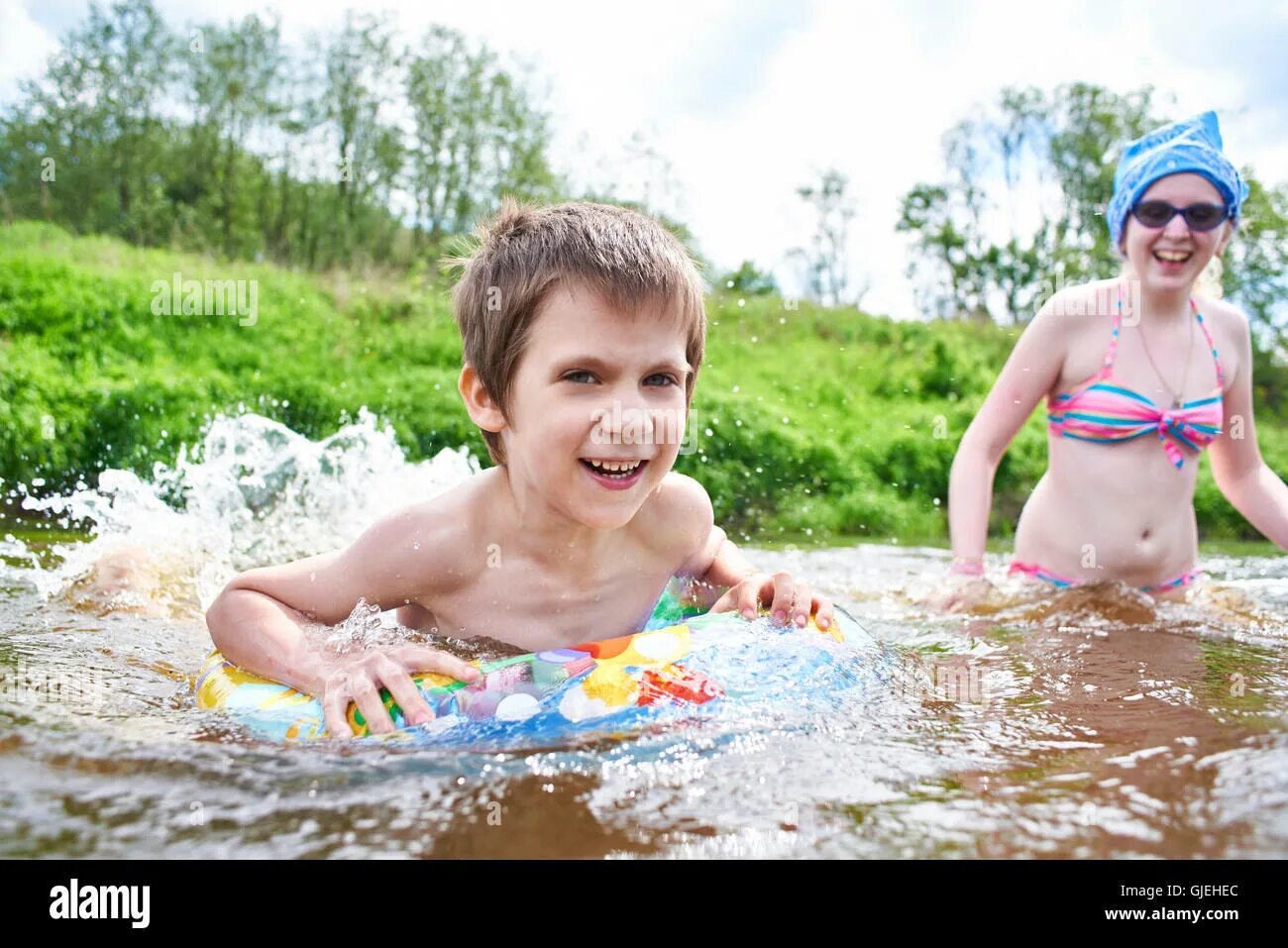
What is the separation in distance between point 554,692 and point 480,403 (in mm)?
954

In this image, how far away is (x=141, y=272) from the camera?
11.7m

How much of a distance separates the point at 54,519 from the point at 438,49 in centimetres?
1201

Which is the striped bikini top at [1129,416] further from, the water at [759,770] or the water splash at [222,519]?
the water splash at [222,519]

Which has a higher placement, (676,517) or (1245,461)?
(1245,461)

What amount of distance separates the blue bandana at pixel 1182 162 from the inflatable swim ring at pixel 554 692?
8.52ft

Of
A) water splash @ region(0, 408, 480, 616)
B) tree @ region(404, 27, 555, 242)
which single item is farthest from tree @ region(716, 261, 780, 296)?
water splash @ region(0, 408, 480, 616)

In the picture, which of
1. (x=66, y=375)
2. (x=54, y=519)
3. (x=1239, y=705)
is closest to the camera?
(x=1239, y=705)

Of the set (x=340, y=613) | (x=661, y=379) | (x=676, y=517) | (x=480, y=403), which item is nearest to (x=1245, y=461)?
(x=676, y=517)

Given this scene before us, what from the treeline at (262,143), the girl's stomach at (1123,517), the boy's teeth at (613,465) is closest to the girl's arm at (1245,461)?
the girl's stomach at (1123,517)

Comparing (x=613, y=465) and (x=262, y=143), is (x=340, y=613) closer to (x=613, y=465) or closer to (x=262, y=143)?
(x=613, y=465)

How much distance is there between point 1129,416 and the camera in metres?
3.86

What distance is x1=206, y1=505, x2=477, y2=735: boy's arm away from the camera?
2081 mm
